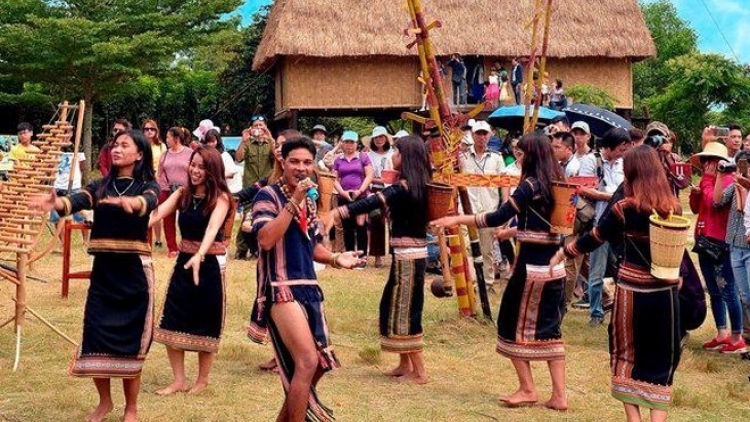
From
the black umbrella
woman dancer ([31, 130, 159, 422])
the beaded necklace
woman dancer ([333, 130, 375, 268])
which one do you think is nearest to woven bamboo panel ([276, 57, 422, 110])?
woman dancer ([333, 130, 375, 268])

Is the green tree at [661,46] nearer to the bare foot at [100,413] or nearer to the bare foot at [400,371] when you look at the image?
the bare foot at [400,371]

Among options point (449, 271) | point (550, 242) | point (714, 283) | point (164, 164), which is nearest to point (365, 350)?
point (449, 271)

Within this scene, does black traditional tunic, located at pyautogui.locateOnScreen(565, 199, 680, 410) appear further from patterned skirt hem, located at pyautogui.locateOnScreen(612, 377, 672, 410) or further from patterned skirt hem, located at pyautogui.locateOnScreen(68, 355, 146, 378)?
patterned skirt hem, located at pyautogui.locateOnScreen(68, 355, 146, 378)

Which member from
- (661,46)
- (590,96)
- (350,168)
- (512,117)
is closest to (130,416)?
(350,168)

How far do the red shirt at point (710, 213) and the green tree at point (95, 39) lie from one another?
65.8 ft

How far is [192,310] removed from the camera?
7.45 meters

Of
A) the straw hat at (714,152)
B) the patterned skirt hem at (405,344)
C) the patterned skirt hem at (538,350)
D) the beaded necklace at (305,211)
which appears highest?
the straw hat at (714,152)

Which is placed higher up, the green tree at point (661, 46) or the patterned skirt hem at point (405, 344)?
the green tree at point (661, 46)

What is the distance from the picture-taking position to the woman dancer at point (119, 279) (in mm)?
6445

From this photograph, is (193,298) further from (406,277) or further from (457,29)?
(457,29)

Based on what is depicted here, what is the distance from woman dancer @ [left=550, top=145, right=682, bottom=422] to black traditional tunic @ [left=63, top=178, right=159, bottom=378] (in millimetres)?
2801

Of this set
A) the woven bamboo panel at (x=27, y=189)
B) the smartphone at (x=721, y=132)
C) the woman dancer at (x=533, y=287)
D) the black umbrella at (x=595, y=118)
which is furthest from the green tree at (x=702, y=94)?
the woven bamboo panel at (x=27, y=189)

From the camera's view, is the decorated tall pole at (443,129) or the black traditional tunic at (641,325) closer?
the black traditional tunic at (641,325)

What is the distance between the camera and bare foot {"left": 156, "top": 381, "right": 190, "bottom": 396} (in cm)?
736
